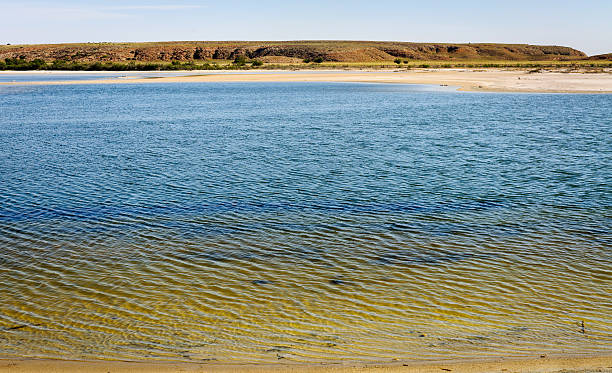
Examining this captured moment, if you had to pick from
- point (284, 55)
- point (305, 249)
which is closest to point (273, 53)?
point (284, 55)

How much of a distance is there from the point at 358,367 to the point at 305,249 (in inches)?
157

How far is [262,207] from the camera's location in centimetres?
1220

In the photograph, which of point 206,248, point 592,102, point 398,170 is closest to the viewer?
point 206,248

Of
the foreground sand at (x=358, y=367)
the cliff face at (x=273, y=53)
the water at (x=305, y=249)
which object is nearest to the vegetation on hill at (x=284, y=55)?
the cliff face at (x=273, y=53)

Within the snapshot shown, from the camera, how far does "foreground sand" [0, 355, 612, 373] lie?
5480 mm

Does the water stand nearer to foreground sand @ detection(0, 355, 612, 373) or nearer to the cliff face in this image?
foreground sand @ detection(0, 355, 612, 373)

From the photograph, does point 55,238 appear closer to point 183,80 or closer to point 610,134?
point 610,134

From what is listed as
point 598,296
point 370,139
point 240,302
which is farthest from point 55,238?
point 370,139

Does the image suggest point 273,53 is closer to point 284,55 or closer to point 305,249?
point 284,55

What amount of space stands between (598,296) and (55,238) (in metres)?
8.49

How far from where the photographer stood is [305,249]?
949 cm

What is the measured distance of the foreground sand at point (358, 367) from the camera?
548 centimetres

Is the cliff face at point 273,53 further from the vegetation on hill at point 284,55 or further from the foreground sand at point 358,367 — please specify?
the foreground sand at point 358,367

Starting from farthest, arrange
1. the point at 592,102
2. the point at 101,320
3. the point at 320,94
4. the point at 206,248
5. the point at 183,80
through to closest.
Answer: the point at 183,80
the point at 320,94
the point at 592,102
the point at 206,248
the point at 101,320
